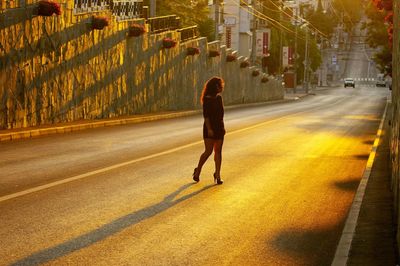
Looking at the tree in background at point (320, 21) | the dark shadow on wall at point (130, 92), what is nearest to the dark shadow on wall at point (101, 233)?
the dark shadow on wall at point (130, 92)

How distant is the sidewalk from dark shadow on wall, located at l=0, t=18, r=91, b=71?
13282 mm


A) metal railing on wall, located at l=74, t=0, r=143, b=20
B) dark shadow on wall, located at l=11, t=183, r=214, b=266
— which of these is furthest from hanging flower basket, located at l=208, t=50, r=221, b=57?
dark shadow on wall, located at l=11, t=183, r=214, b=266

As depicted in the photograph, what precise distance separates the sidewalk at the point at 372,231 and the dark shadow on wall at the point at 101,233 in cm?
239

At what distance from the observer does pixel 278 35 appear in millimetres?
103562

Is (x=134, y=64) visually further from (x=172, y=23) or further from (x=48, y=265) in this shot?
(x=48, y=265)

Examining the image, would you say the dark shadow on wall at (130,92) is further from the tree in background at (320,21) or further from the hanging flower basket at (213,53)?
the tree in background at (320,21)

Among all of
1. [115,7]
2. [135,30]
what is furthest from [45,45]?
[115,7]

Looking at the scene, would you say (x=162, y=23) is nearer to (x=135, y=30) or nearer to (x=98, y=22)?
(x=135, y=30)

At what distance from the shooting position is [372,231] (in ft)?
27.9

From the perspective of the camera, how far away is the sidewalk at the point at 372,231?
23.2 ft

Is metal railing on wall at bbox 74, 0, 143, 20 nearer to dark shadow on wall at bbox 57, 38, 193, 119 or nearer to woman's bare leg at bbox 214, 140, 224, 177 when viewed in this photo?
dark shadow on wall at bbox 57, 38, 193, 119

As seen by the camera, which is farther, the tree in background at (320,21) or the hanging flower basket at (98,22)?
the tree in background at (320,21)

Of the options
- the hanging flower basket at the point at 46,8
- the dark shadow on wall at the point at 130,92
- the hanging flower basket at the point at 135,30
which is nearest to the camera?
the hanging flower basket at the point at 46,8

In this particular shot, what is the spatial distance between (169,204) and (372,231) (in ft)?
9.41
